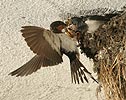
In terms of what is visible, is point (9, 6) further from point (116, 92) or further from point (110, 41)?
point (116, 92)

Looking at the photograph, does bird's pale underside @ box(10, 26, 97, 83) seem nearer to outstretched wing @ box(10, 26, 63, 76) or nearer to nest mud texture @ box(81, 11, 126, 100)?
outstretched wing @ box(10, 26, 63, 76)

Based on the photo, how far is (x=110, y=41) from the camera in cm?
163

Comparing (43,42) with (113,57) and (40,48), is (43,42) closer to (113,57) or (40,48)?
(40,48)

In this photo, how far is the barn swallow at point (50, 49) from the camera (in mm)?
1625

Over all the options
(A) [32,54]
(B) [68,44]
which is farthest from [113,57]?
(A) [32,54]

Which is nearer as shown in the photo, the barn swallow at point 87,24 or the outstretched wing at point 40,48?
the outstretched wing at point 40,48

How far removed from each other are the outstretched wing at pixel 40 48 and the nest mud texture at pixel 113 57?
157mm

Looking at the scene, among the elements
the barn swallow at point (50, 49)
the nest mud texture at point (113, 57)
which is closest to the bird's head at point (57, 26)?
the barn swallow at point (50, 49)

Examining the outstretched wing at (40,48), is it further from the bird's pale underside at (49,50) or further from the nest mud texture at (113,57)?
the nest mud texture at (113,57)

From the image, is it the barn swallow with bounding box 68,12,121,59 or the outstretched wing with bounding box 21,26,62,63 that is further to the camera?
the barn swallow with bounding box 68,12,121,59

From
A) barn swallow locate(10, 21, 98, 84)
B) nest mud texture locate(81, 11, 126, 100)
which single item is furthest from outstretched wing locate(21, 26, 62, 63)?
nest mud texture locate(81, 11, 126, 100)

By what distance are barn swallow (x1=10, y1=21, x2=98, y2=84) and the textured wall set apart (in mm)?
72

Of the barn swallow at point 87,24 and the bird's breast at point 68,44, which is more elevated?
the barn swallow at point 87,24

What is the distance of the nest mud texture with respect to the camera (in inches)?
62.6
